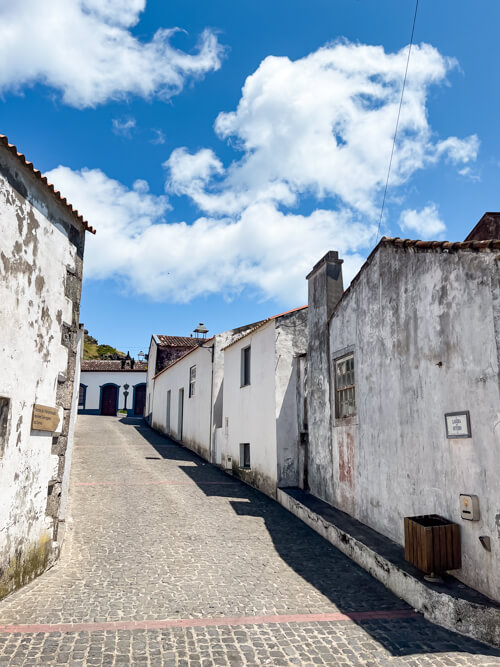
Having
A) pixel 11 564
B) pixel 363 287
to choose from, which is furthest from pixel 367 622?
pixel 363 287

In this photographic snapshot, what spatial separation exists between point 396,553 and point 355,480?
2.25 meters

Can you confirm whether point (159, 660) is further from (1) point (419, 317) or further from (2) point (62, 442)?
(1) point (419, 317)

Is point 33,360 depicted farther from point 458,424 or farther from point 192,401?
point 192,401

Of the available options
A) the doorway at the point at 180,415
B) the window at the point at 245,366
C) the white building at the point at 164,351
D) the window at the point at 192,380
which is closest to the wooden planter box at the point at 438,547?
the window at the point at 245,366

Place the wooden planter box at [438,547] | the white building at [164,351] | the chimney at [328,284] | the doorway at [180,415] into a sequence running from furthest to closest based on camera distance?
1. the white building at [164,351]
2. the doorway at [180,415]
3. the chimney at [328,284]
4. the wooden planter box at [438,547]

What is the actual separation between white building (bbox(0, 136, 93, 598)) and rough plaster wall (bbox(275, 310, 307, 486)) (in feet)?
19.5

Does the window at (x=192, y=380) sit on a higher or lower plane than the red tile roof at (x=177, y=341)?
lower

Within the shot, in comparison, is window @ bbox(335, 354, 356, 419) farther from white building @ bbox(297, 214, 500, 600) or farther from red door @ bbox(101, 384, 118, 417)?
red door @ bbox(101, 384, 118, 417)

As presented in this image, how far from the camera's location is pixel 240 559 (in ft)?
25.9

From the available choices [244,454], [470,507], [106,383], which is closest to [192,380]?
[244,454]

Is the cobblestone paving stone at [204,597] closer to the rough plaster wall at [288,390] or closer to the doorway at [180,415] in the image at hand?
the rough plaster wall at [288,390]

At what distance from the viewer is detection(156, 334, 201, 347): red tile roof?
32344 millimetres

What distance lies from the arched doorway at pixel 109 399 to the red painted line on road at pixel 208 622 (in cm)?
3786

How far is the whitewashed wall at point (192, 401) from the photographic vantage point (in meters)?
19.0
